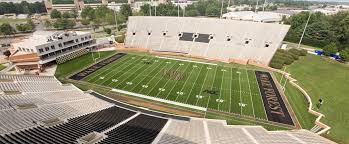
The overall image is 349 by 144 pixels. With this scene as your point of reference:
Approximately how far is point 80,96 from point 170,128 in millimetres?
18454

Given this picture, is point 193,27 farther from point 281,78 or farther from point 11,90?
point 11,90

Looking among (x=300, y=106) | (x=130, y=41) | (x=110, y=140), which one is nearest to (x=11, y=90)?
(x=110, y=140)

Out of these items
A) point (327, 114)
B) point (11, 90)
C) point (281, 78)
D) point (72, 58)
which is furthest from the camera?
point (72, 58)

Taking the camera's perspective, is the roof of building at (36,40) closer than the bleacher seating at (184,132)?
No

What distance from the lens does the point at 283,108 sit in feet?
109

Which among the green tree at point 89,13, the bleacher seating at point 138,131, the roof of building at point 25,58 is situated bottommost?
the bleacher seating at point 138,131

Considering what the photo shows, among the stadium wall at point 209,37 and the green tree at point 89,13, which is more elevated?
the green tree at point 89,13

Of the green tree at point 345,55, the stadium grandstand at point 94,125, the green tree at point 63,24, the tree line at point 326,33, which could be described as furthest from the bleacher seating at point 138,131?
the green tree at point 63,24

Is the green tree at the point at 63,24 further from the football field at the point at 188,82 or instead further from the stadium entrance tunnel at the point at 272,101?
the stadium entrance tunnel at the point at 272,101

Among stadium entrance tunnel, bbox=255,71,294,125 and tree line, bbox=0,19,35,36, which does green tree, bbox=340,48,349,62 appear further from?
tree line, bbox=0,19,35,36

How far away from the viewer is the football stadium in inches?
832

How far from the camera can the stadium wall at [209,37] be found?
183 ft

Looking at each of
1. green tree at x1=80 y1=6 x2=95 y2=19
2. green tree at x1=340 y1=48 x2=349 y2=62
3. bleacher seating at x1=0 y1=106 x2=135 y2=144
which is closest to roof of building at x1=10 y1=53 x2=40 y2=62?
bleacher seating at x1=0 y1=106 x2=135 y2=144

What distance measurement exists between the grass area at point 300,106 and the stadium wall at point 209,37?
1470 centimetres
